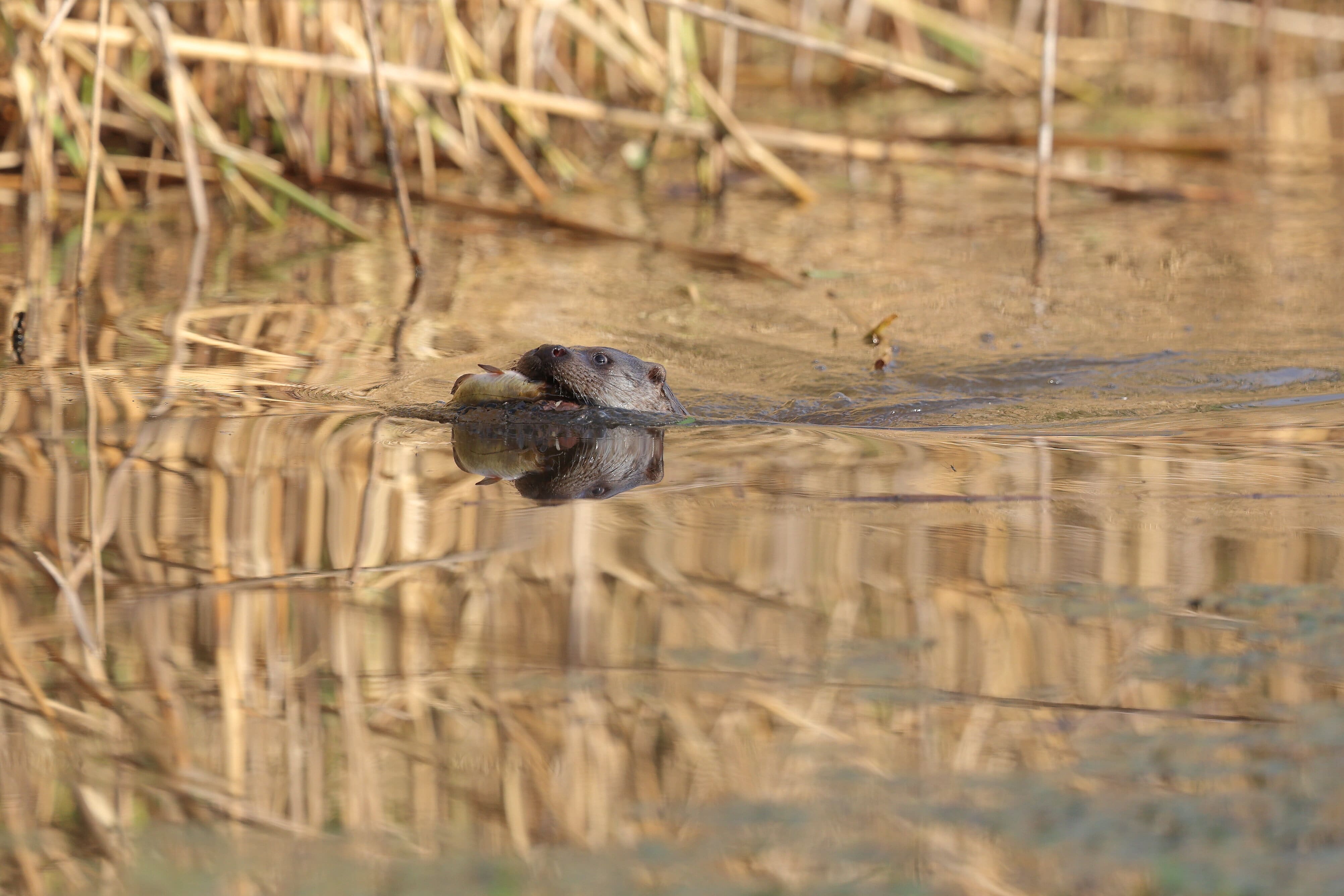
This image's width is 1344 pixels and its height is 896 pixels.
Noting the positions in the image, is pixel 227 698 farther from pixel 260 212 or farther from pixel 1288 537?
pixel 260 212

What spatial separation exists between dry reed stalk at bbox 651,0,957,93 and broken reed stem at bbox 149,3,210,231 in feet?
5.89

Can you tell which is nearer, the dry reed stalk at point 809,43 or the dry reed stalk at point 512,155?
the dry reed stalk at point 809,43

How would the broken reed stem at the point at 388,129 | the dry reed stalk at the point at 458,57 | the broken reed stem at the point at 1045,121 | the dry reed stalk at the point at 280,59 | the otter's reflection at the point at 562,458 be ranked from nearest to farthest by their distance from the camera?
the otter's reflection at the point at 562,458
the broken reed stem at the point at 388,129
the broken reed stem at the point at 1045,121
the dry reed stalk at the point at 280,59
the dry reed stalk at the point at 458,57

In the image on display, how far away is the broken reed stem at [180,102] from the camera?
5.99 metres

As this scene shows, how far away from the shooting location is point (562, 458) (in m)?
3.77

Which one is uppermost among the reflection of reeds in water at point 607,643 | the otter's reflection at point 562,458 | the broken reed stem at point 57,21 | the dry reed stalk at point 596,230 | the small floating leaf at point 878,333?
the broken reed stem at point 57,21

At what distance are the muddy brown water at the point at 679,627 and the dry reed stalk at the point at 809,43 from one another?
161 centimetres

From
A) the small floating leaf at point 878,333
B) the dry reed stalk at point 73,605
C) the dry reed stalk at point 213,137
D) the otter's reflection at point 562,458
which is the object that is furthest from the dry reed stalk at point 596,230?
the dry reed stalk at point 73,605

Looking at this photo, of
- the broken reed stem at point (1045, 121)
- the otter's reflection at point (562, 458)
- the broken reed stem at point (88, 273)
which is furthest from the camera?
the broken reed stem at point (1045, 121)

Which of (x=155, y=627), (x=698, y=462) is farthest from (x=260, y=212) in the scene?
(x=155, y=627)

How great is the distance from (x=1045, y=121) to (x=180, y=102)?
3.30m

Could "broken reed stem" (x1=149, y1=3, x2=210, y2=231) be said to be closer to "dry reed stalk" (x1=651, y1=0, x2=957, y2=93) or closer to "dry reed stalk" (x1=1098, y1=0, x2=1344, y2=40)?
"dry reed stalk" (x1=651, y1=0, x2=957, y2=93)

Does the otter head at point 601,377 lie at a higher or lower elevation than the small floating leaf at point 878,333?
lower

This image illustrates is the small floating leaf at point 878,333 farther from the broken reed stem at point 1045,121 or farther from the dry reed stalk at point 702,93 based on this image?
the dry reed stalk at point 702,93
